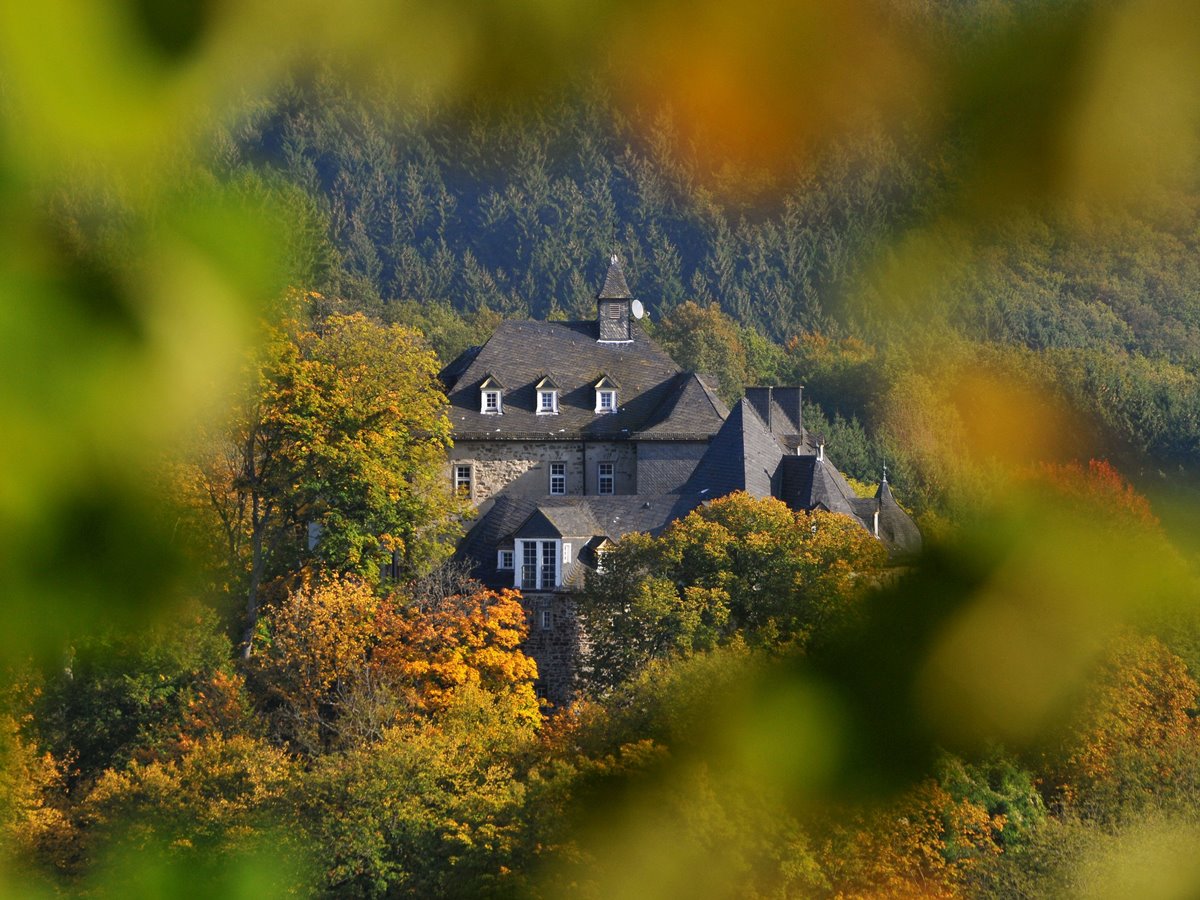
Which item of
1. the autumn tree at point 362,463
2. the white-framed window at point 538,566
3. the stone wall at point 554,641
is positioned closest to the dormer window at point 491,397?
the autumn tree at point 362,463

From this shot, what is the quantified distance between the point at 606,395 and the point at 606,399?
9 cm

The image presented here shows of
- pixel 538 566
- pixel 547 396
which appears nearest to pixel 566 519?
pixel 538 566

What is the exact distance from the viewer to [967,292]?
5.60 ft

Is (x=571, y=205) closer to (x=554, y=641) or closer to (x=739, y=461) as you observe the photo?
Result: (x=554, y=641)

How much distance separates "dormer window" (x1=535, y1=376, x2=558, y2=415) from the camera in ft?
109

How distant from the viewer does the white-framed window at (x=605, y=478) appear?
32.9 meters

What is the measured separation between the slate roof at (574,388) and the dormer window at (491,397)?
3.8 inches

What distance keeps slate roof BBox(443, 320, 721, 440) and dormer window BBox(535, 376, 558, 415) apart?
13 cm

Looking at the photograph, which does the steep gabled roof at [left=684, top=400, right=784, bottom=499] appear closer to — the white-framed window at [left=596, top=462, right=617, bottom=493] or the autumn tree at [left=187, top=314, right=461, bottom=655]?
the white-framed window at [left=596, top=462, right=617, bottom=493]

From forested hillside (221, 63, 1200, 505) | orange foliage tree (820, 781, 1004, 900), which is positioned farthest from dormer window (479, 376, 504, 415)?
forested hillside (221, 63, 1200, 505)

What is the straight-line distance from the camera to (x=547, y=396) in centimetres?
3328

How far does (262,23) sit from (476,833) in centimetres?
1475

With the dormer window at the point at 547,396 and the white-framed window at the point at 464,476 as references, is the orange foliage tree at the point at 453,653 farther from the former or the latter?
the dormer window at the point at 547,396

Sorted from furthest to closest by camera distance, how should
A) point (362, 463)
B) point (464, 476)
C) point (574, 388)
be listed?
point (574, 388) < point (464, 476) < point (362, 463)
